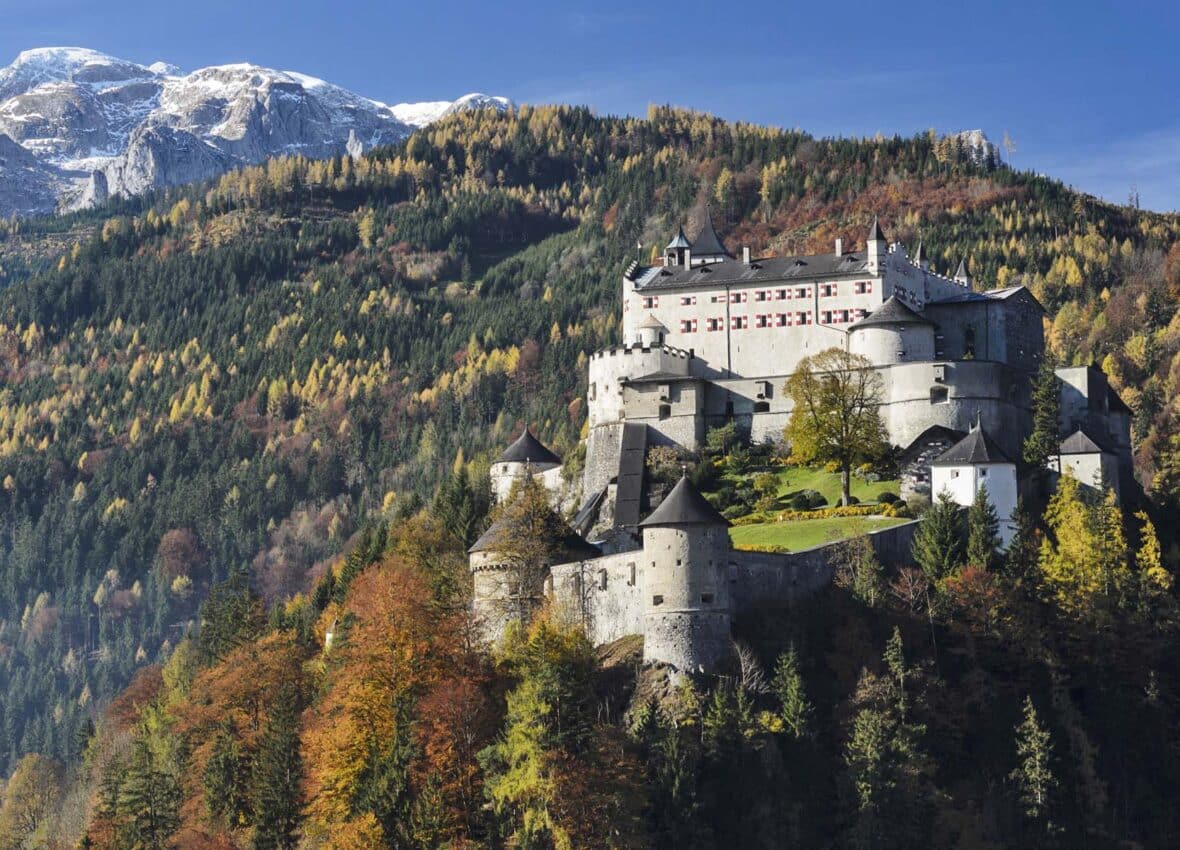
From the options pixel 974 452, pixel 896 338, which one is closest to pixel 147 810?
pixel 974 452

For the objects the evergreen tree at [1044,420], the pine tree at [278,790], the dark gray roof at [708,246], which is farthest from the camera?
the dark gray roof at [708,246]

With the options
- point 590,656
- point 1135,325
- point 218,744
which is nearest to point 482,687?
point 590,656

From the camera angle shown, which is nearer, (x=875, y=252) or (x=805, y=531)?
(x=805, y=531)

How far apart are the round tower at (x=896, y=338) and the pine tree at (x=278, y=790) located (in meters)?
34.5

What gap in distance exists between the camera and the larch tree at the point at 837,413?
9894 centimetres

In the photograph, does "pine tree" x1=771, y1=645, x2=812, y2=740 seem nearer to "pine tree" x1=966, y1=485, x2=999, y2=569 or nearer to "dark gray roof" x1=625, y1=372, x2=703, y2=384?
"pine tree" x1=966, y1=485, x2=999, y2=569

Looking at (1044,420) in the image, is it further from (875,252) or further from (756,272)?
(756,272)

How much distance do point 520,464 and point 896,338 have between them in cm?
2064

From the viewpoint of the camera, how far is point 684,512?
79.0 metres

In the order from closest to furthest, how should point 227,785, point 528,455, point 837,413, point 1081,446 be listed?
point 227,785, point 1081,446, point 837,413, point 528,455

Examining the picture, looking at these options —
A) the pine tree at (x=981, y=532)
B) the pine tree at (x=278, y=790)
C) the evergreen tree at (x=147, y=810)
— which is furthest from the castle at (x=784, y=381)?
the evergreen tree at (x=147, y=810)

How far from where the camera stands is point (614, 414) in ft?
344

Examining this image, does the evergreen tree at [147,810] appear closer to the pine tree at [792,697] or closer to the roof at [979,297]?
the pine tree at [792,697]

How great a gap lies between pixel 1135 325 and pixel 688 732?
4190 inches
